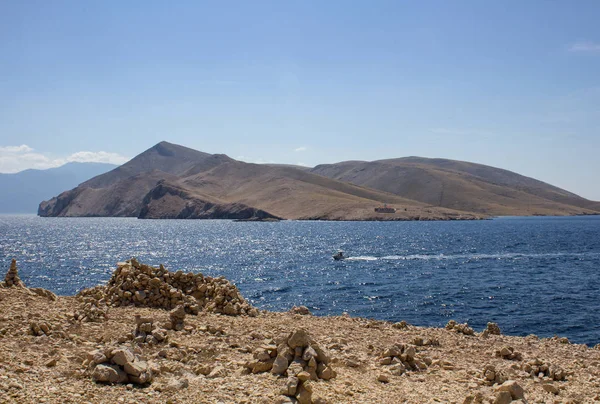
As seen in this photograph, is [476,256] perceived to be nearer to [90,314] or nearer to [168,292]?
[168,292]

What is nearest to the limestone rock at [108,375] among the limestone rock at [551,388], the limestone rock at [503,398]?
the limestone rock at [503,398]

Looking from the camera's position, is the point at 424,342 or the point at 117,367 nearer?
the point at 117,367

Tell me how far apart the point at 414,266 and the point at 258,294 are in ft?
83.8

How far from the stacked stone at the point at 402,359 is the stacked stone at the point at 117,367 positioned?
5766mm

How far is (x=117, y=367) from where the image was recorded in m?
10.3

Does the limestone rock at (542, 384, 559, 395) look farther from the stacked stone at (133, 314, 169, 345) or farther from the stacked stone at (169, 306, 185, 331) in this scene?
the stacked stone at (169, 306, 185, 331)

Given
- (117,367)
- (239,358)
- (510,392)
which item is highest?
(510,392)

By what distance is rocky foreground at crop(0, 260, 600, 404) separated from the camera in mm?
9844

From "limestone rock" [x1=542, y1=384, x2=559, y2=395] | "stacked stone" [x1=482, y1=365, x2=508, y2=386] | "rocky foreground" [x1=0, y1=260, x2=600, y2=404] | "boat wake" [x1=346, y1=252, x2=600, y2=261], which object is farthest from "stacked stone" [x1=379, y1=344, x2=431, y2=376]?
"boat wake" [x1=346, y1=252, x2=600, y2=261]

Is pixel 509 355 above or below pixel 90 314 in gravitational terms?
below

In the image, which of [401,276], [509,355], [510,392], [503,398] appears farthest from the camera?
[401,276]

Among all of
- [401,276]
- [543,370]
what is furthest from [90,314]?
[401,276]

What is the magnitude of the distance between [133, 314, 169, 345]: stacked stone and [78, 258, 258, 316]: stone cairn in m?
4.91

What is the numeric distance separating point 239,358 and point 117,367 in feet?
10.6
